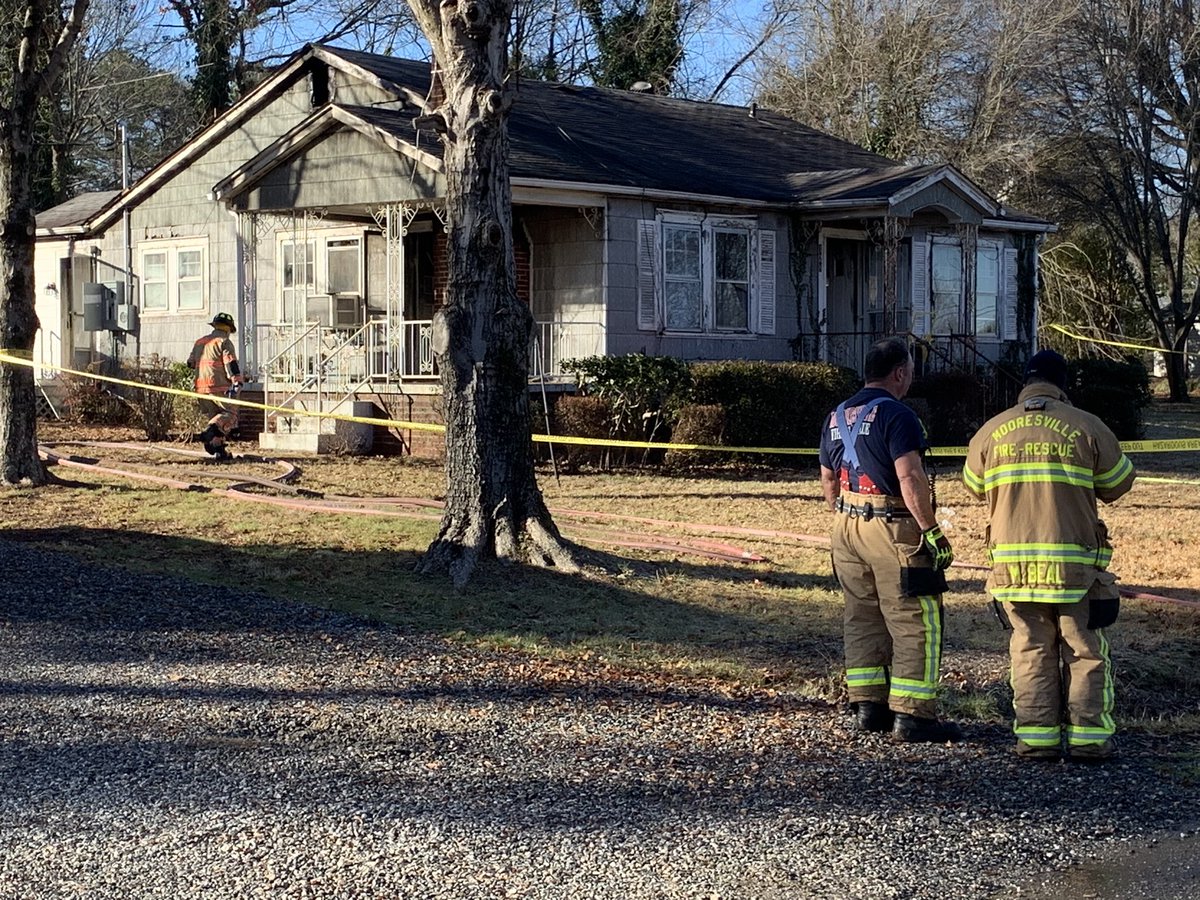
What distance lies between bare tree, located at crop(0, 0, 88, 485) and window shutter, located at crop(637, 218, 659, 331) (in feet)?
26.1

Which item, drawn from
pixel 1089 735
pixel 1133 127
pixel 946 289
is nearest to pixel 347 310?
pixel 946 289

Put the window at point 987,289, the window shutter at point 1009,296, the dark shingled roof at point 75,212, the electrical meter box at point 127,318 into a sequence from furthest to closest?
the dark shingled roof at point 75,212
the electrical meter box at point 127,318
the window shutter at point 1009,296
the window at point 987,289

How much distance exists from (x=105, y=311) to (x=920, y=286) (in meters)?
13.6

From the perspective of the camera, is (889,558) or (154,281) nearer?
(889,558)

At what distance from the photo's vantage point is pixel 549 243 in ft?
67.4

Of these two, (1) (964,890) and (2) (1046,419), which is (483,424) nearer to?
(2) (1046,419)

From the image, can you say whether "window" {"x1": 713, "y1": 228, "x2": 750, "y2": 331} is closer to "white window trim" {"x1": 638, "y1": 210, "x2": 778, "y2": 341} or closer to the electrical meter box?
"white window trim" {"x1": 638, "y1": 210, "x2": 778, "y2": 341}

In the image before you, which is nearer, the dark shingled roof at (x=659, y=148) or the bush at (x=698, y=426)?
the bush at (x=698, y=426)

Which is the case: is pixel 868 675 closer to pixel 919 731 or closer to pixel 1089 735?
pixel 919 731

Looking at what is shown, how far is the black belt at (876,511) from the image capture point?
6.42 meters

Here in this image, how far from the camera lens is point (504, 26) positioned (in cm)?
1037

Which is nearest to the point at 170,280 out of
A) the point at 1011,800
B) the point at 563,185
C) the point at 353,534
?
the point at 563,185

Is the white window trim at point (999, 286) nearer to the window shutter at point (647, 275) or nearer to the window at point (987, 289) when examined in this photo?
the window at point (987, 289)

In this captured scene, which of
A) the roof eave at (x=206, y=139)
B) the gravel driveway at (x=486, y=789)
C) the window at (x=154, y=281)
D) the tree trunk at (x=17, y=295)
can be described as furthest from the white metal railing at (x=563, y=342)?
the gravel driveway at (x=486, y=789)
